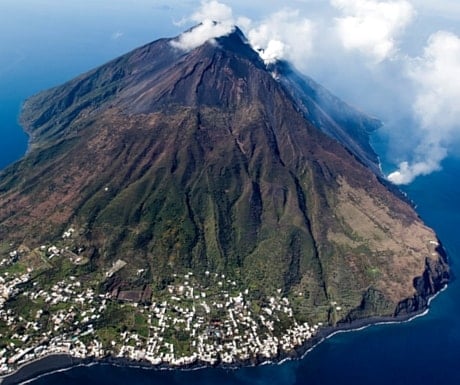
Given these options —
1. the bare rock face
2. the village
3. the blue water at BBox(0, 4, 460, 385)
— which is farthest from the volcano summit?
the blue water at BBox(0, 4, 460, 385)

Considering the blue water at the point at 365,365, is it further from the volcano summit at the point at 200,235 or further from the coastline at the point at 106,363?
the volcano summit at the point at 200,235

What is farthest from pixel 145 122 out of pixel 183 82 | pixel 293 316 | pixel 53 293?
pixel 293 316

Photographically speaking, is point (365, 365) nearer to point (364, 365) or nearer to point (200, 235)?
point (364, 365)

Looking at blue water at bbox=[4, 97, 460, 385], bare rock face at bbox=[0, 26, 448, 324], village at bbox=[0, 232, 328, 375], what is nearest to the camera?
blue water at bbox=[4, 97, 460, 385]

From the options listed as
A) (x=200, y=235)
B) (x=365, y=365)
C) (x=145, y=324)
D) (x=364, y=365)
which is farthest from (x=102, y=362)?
(x=365, y=365)

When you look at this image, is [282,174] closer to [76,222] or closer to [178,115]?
[178,115]

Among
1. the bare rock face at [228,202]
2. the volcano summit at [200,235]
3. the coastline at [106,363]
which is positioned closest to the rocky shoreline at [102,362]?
the coastline at [106,363]

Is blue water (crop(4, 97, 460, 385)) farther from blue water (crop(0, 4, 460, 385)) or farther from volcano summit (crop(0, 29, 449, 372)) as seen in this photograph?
volcano summit (crop(0, 29, 449, 372))
